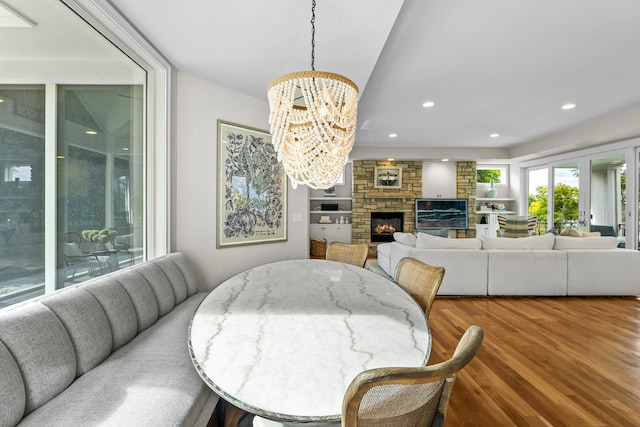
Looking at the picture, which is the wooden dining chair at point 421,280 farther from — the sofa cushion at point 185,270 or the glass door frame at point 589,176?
the glass door frame at point 589,176

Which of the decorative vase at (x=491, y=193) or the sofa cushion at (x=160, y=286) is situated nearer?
the sofa cushion at (x=160, y=286)

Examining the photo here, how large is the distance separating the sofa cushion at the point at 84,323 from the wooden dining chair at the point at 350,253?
1.96 meters

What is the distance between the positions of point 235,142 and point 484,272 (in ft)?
11.3

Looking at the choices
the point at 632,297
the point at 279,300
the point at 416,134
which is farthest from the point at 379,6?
the point at 632,297

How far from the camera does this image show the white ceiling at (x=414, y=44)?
5.96 ft

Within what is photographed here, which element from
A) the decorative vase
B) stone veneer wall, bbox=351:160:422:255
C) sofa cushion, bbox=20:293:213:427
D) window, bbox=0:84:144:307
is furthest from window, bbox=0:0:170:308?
the decorative vase

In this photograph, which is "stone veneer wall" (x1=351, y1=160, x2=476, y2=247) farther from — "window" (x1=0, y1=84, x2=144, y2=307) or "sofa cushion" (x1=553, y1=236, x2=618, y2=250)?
"window" (x1=0, y1=84, x2=144, y2=307)

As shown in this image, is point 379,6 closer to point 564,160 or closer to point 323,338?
point 323,338

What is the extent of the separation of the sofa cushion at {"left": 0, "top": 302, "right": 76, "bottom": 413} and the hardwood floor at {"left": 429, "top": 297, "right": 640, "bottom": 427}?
187 cm

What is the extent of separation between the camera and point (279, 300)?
60.8 inches

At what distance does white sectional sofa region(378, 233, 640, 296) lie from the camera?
12.2 ft

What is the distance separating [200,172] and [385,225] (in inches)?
212

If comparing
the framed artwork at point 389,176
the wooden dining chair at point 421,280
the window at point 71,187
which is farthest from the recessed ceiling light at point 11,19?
the framed artwork at point 389,176

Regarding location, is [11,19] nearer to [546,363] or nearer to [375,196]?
[546,363]
